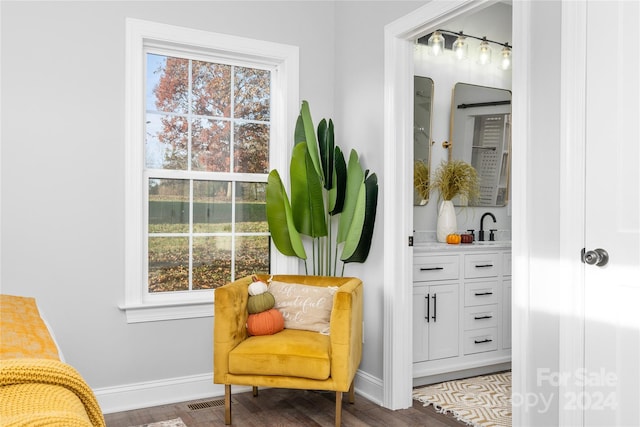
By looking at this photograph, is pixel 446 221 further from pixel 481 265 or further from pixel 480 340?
pixel 480 340

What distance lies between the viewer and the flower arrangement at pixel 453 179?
388 cm

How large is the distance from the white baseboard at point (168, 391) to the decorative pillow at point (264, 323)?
652 millimetres

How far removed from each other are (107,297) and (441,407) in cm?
207

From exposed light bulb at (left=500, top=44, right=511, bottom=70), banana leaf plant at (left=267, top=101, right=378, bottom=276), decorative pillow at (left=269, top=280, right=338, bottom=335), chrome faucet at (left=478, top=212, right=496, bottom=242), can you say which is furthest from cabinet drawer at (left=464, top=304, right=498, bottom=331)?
exposed light bulb at (left=500, top=44, right=511, bottom=70)

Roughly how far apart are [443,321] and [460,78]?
6.45ft

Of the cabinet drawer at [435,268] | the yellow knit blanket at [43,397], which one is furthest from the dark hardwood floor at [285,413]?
the yellow knit blanket at [43,397]

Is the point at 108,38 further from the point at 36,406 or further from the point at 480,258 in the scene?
the point at 480,258

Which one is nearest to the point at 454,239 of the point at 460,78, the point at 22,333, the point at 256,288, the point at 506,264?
the point at 506,264

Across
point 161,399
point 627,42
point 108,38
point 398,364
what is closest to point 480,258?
point 398,364

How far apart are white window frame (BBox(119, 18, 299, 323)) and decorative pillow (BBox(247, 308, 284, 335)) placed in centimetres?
52

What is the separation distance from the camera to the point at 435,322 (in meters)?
3.42

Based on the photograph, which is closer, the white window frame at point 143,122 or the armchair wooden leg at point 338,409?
the armchair wooden leg at point 338,409

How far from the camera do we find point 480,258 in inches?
143

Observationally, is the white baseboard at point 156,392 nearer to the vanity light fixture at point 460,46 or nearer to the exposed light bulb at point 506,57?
the vanity light fixture at point 460,46
